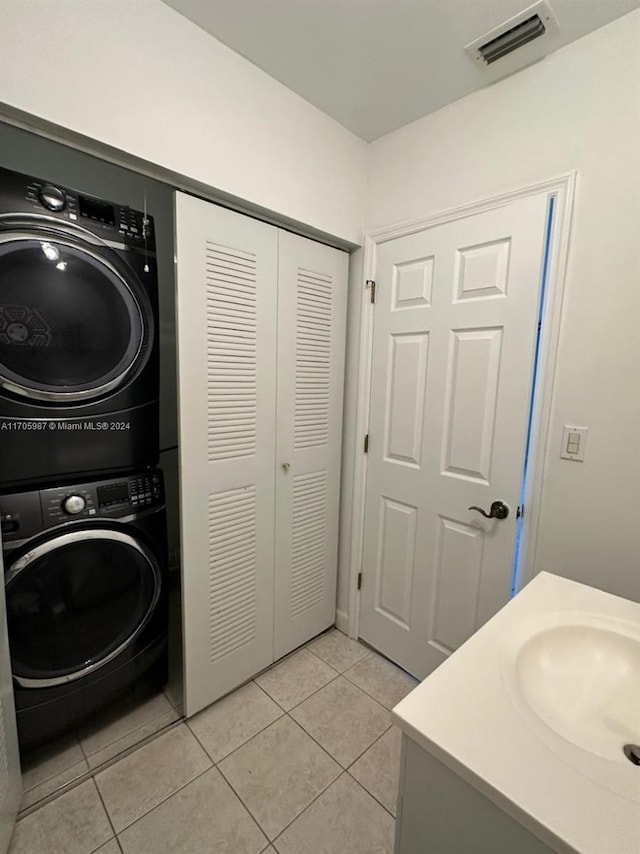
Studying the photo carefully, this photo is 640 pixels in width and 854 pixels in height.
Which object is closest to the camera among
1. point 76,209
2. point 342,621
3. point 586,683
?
point 586,683

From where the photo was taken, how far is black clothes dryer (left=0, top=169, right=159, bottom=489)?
1.08 metres

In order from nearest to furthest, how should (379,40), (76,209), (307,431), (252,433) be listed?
(76,209) → (379,40) → (252,433) → (307,431)

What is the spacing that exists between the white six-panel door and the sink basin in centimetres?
56

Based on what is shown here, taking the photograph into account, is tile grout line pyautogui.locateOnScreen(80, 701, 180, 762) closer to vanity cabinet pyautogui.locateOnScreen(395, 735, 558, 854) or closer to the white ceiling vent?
vanity cabinet pyautogui.locateOnScreen(395, 735, 558, 854)

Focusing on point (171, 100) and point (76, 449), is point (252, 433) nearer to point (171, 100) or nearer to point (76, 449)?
point (76, 449)

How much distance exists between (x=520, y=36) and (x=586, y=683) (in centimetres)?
189

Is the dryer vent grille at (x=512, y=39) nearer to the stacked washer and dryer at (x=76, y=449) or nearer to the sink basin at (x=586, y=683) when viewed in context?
the stacked washer and dryer at (x=76, y=449)

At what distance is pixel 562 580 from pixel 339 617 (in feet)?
4.41

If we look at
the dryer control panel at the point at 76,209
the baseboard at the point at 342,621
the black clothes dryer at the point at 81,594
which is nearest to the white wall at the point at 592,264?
the baseboard at the point at 342,621

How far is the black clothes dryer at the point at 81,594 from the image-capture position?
1.17 metres

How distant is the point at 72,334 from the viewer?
119 cm

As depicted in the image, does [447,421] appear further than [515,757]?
Yes

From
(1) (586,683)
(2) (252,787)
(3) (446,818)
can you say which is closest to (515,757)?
(3) (446,818)

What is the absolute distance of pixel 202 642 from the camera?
153cm
